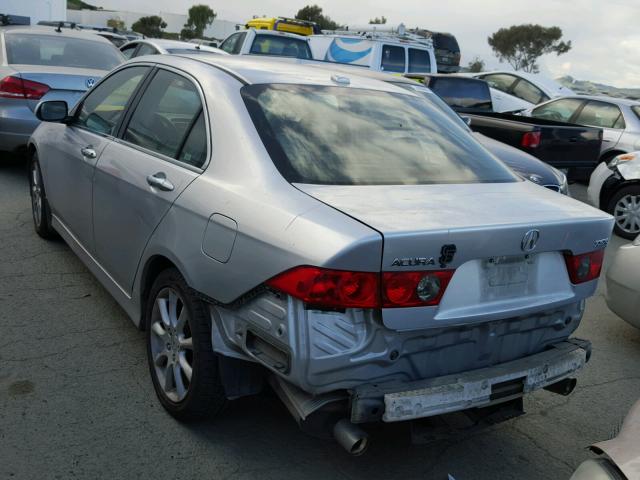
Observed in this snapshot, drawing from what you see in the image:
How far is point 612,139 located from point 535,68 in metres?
41.9

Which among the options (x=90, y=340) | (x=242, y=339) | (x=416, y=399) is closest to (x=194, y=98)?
(x=242, y=339)

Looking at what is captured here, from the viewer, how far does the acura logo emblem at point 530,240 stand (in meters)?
2.73

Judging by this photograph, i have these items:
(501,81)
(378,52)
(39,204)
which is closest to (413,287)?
(39,204)

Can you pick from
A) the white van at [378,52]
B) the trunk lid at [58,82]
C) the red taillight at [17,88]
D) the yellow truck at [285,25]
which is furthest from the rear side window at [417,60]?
the red taillight at [17,88]

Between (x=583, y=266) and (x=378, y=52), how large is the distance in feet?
46.9

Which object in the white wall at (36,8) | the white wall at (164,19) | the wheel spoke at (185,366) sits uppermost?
the wheel spoke at (185,366)

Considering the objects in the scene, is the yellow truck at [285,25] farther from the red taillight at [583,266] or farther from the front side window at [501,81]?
the red taillight at [583,266]

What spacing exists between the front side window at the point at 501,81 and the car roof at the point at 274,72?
1323cm

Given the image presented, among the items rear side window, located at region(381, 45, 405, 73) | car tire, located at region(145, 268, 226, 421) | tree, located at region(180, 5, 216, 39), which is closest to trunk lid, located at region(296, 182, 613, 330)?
car tire, located at region(145, 268, 226, 421)

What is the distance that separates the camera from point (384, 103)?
3645mm

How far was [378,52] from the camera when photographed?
1658cm


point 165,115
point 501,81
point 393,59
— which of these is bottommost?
point 501,81

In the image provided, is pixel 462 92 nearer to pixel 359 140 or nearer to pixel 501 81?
pixel 501 81

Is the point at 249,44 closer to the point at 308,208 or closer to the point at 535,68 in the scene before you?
the point at 308,208
